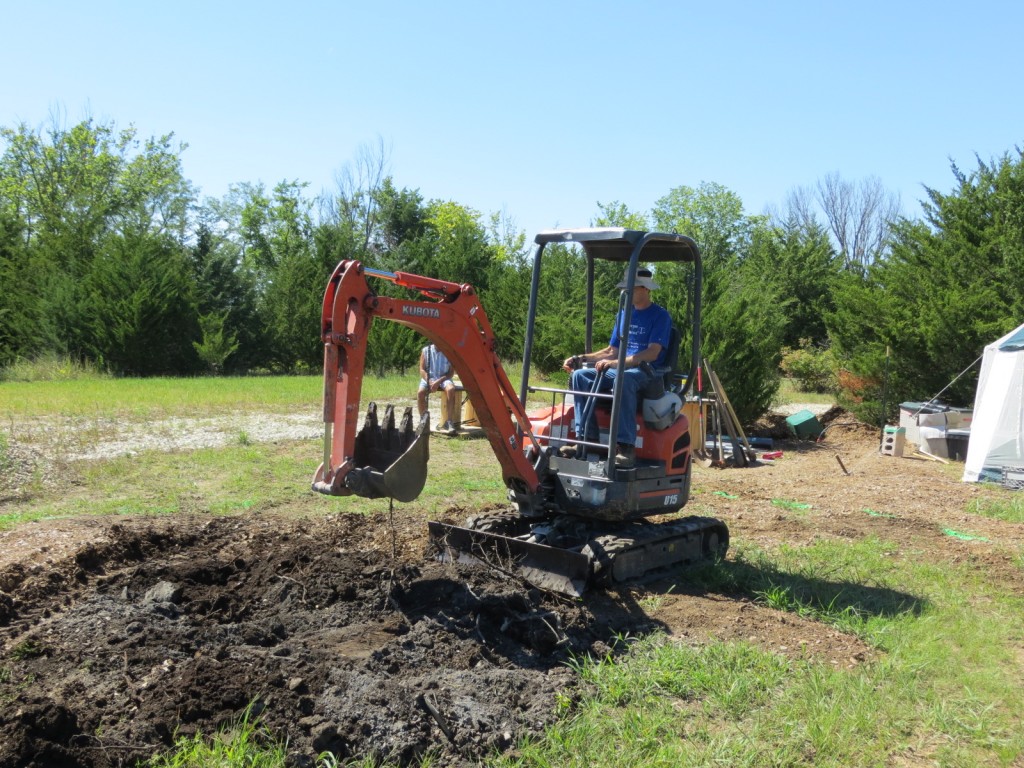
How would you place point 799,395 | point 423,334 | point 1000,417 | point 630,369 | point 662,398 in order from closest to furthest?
1. point 423,334
2. point 630,369
3. point 662,398
4. point 1000,417
5. point 799,395

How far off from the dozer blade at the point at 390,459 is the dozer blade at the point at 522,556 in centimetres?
110

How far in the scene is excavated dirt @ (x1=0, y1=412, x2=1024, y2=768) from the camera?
3924 millimetres

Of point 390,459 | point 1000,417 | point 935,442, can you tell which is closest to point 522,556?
point 390,459

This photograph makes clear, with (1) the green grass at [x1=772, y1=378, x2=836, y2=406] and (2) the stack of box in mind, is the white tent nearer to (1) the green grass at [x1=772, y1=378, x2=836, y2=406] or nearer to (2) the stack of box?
(2) the stack of box

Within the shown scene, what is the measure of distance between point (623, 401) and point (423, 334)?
1.55 meters

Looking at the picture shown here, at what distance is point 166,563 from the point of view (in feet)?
A: 20.1

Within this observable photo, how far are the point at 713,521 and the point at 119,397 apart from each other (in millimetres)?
15390

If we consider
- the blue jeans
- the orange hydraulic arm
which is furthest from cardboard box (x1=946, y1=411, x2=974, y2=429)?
the orange hydraulic arm

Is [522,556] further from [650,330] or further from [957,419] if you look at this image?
[957,419]

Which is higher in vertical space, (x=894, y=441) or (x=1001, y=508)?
(x=894, y=441)

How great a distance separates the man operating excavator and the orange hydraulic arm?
45 centimetres

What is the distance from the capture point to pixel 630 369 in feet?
20.9

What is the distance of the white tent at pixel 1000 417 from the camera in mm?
11969

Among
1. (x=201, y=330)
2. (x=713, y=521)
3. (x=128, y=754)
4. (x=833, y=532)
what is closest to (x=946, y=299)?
(x=833, y=532)
